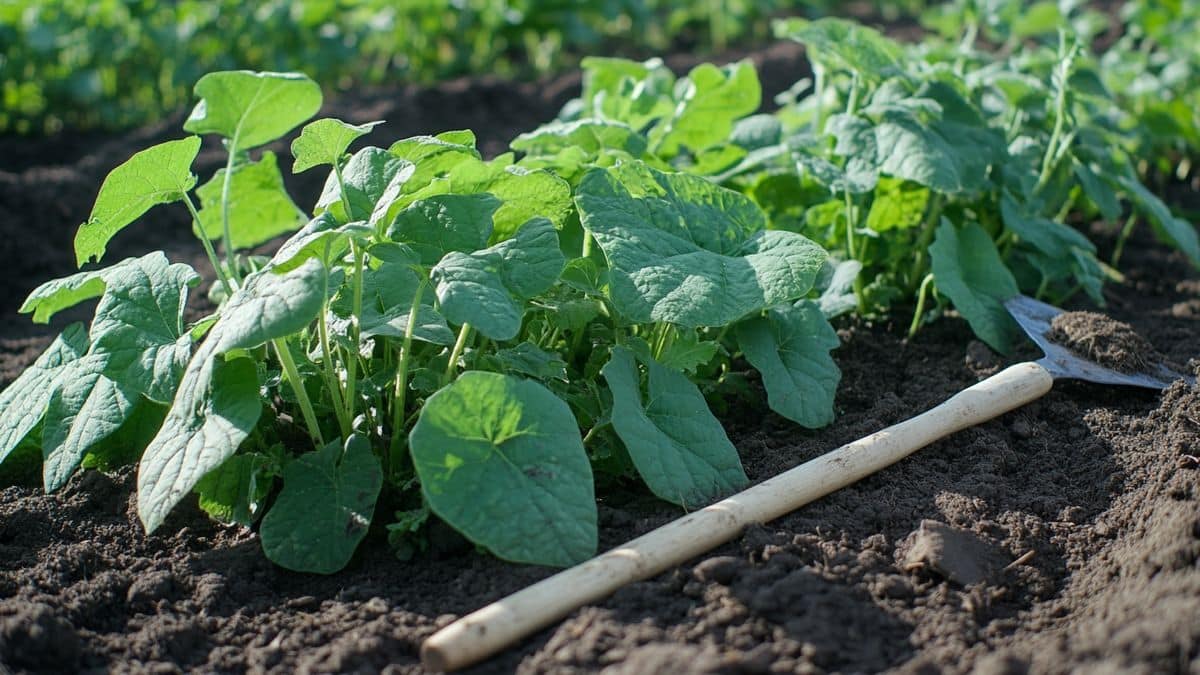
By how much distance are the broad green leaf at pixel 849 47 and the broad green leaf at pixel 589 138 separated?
58cm

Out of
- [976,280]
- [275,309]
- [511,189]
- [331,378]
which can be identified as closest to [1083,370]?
[976,280]

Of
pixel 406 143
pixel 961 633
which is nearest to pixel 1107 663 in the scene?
pixel 961 633

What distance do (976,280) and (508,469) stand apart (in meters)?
1.82

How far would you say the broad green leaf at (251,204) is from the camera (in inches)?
111

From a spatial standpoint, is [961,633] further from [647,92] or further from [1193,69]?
[1193,69]

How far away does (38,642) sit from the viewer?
76.6 inches

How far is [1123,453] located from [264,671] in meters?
1.89

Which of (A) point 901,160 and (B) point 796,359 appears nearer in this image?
(B) point 796,359

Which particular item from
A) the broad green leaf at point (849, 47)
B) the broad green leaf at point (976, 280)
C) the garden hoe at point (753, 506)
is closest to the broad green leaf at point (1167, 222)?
the broad green leaf at point (976, 280)

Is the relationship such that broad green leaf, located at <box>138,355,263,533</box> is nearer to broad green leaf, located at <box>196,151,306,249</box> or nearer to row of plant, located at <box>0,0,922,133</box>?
broad green leaf, located at <box>196,151,306,249</box>

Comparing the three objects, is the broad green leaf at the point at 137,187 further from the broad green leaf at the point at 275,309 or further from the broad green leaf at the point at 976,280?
the broad green leaf at the point at 976,280

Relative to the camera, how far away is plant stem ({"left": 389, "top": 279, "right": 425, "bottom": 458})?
2152 millimetres

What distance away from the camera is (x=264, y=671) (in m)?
1.92

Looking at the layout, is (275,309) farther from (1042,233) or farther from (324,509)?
(1042,233)
